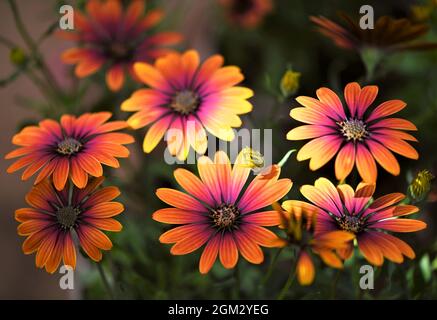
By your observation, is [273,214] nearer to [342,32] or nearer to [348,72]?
[342,32]

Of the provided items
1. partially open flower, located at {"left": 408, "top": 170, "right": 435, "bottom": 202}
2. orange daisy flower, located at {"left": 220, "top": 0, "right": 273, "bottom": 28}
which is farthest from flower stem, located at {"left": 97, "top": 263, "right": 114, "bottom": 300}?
orange daisy flower, located at {"left": 220, "top": 0, "right": 273, "bottom": 28}

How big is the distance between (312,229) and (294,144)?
31 centimetres

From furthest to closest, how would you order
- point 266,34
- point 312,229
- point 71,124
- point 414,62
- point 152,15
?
1. point 266,34
2. point 414,62
3. point 152,15
4. point 71,124
5. point 312,229

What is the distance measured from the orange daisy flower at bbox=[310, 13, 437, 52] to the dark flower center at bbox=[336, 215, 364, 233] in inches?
6.5

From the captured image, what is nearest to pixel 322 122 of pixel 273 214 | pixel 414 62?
pixel 273 214

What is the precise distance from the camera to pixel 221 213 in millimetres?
409

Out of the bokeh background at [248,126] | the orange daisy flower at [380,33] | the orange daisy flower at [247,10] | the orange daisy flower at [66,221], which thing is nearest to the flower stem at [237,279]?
the bokeh background at [248,126]

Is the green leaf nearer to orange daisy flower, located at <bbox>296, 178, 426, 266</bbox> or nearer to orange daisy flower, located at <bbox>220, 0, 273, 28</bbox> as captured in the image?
orange daisy flower, located at <bbox>296, 178, 426, 266</bbox>

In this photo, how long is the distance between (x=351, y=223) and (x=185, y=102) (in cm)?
18

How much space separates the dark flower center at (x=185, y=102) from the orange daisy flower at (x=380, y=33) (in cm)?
12

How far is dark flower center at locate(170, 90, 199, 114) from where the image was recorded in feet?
1.56

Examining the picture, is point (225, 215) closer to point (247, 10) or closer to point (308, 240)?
point (308, 240)

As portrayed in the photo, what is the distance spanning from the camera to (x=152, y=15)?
0.61 meters
